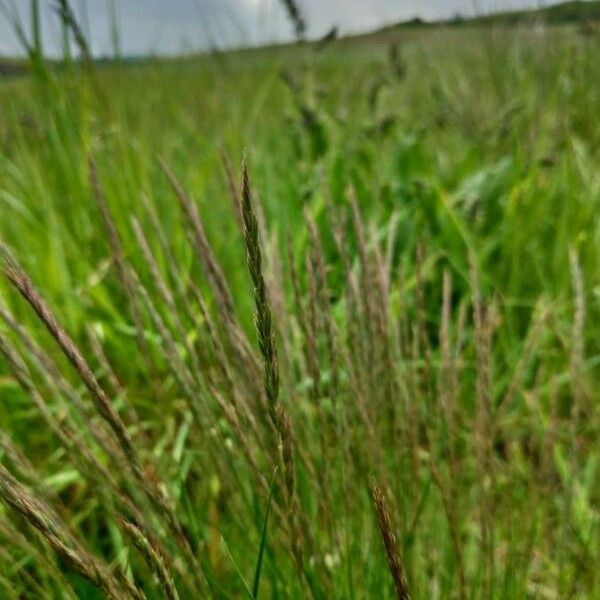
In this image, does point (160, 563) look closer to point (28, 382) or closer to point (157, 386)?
point (28, 382)

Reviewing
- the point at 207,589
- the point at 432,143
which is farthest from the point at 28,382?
the point at 432,143

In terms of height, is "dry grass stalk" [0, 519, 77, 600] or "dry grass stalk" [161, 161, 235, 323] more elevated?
"dry grass stalk" [161, 161, 235, 323]

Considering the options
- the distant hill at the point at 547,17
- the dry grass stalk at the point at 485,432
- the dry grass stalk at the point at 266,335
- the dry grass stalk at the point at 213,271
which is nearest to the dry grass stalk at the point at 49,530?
the dry grass stalk at the point at 266,335

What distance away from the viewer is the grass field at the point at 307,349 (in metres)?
0.61

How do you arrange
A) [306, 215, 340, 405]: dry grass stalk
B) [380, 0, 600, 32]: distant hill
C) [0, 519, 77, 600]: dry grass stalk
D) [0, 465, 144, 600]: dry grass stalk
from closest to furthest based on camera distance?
[0, 465, 144, 600]: dry grass stalk → [0, 519, 77, 600]: dry grass stalk → [306, 215, 340, 405]: dry grass stalk → [380, 0, 600, 32]: distant hill

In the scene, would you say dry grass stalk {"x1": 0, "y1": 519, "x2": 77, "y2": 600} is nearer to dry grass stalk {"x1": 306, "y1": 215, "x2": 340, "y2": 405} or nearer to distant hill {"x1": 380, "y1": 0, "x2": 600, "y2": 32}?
dry grass stalk {"x1": 306, "y1": 215, "x2": 340, "y2": 405}

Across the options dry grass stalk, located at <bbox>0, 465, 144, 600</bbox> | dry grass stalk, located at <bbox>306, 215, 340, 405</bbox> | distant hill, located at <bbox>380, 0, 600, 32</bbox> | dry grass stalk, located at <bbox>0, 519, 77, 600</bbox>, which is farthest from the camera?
distant hill, located at <bbox>380, 0, 600, 32</bbox>

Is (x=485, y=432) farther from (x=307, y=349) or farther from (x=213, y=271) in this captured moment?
(x=213, y=271)

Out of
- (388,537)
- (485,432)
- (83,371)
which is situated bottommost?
(485,432)

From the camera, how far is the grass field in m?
0.61

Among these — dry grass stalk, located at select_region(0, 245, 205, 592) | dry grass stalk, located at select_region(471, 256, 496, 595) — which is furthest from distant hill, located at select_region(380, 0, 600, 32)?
dry grass stalk, located at select_region(0, 245, 205, 592)

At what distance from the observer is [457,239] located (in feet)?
5.76

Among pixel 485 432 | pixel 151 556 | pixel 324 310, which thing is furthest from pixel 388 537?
pixel 485 432

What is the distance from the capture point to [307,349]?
0.69 metres
